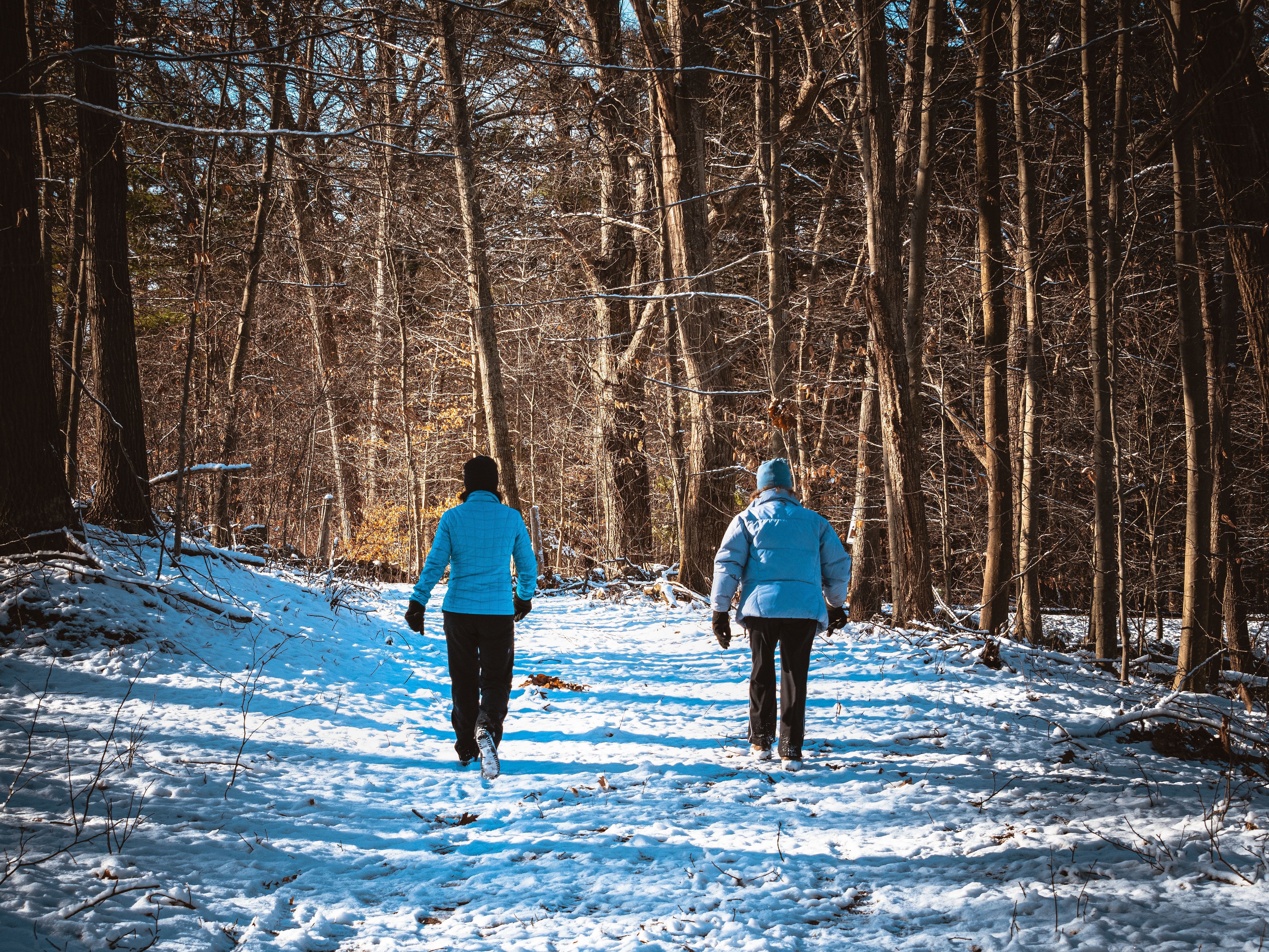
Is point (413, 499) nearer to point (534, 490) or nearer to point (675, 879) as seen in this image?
point (534, 490)

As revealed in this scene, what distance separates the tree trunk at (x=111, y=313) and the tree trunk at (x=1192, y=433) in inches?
482

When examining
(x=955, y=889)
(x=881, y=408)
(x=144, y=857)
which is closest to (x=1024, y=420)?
(x=881, y=408)

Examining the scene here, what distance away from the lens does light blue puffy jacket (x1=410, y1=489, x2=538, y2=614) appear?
5.27 metres

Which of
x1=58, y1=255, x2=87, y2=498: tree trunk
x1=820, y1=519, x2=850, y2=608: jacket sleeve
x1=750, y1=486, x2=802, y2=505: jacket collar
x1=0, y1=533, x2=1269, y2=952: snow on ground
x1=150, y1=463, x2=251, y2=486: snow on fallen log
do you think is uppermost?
x1=58, y1=255, x2=87, y2=498: tree trunk

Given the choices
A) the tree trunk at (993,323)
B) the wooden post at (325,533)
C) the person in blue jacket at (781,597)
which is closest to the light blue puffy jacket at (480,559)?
the person in blue jacket at (781,597)

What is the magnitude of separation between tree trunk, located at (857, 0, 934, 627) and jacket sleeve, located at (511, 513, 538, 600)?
5.18 metres

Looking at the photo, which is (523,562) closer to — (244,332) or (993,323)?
(993,323)

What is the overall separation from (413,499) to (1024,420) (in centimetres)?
1293

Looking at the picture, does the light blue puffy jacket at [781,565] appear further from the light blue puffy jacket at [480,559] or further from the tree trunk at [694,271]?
the tree trunk at [694,271]

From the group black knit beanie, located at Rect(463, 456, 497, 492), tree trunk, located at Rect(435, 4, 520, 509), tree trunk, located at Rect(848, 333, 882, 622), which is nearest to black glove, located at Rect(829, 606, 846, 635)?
black knit beanie, located at Rect(463, 456, 497, 492)

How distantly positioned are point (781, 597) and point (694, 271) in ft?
26.2

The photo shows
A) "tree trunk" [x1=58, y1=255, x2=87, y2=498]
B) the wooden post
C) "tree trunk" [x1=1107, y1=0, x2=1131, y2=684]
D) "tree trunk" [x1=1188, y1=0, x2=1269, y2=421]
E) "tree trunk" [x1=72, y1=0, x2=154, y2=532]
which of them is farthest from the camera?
the wooden post

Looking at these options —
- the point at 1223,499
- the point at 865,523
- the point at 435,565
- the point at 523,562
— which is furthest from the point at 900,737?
the point at 1223,499

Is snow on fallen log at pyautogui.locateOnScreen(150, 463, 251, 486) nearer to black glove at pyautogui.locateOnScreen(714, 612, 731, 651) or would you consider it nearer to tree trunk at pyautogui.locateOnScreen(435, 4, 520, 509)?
black glove at pyautogui.locateOnScreen(714, 612, 731, 651)
